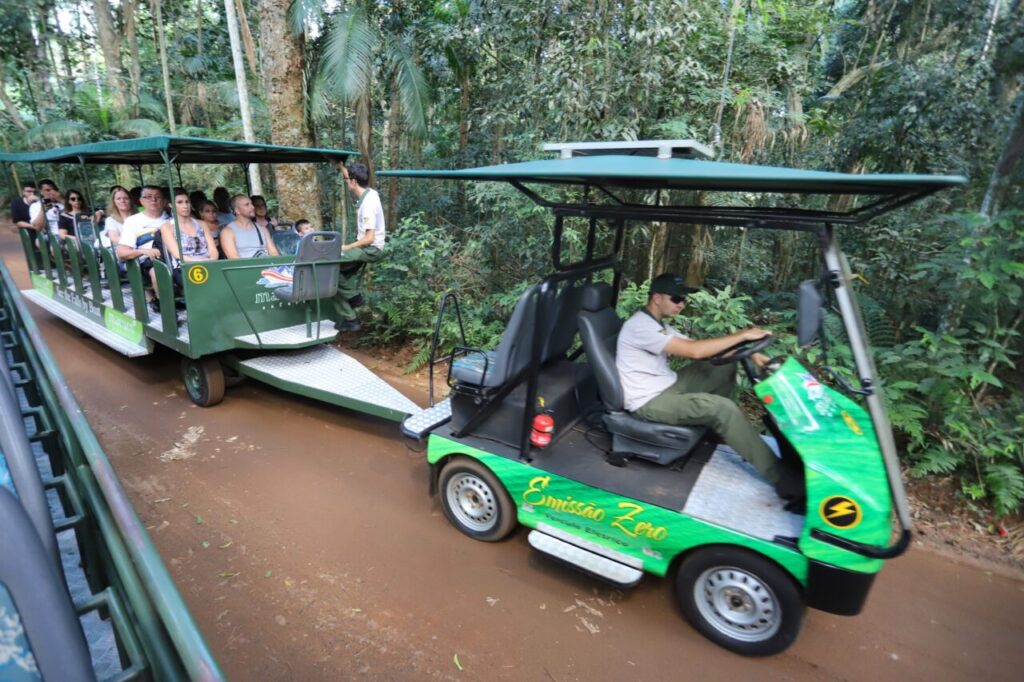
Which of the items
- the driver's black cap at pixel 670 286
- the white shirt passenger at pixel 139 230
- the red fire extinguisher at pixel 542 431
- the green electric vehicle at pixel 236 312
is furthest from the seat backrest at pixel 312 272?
the driver's black cap at pixel 670 286


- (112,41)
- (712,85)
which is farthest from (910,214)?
(112,41)

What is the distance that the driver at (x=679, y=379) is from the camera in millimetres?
2951

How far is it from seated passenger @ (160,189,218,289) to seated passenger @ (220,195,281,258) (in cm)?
17

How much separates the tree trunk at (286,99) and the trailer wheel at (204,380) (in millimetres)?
3346

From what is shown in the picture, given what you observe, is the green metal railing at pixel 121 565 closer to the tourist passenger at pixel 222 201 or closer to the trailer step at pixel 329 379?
the trailer step at pixel 329 379

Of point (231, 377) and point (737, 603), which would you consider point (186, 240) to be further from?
point (737, 603)

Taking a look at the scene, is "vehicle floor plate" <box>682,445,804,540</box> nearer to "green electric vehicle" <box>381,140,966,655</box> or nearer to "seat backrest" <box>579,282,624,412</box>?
"green electric vehicle" <box>381,140,966,655</box>

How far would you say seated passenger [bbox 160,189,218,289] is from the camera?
5238 mm

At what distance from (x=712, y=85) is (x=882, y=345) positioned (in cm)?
351

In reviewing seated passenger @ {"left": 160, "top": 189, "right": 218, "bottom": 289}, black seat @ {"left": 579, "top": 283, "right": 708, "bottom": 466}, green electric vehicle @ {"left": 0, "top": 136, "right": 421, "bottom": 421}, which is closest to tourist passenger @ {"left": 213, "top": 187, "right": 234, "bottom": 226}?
green electric vehicle @ {"left": 0, "top": 136, "right": 421, "bottom": 421}

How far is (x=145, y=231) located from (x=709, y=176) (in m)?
5.60

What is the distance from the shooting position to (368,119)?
942 centimetres

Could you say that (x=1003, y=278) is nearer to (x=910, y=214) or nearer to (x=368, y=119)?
(x=910, y=214)

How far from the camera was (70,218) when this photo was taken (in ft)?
22.8
